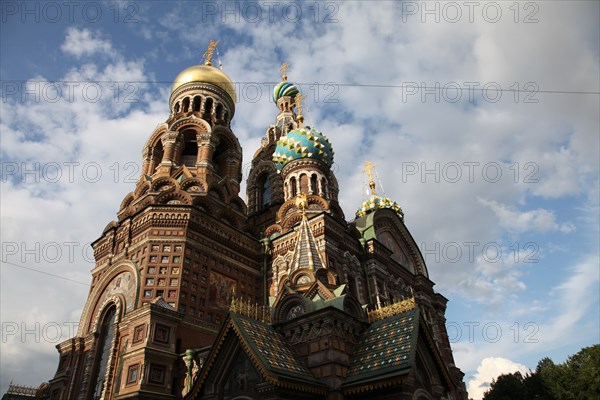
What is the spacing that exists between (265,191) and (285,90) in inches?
444

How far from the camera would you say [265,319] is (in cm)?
1198

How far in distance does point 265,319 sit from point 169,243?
876 centimetres

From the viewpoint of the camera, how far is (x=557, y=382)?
1143 inches

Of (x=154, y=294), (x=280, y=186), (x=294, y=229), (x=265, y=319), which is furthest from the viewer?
(x=280, y=186)

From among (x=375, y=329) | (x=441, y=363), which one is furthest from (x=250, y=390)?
(x=441, y=363)

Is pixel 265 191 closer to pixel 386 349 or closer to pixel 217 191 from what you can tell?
pixel 217 191

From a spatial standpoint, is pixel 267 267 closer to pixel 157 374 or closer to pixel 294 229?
pixel 294 229

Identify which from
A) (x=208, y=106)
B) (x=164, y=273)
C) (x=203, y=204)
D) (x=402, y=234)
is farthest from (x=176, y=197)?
(x=402, y=234)

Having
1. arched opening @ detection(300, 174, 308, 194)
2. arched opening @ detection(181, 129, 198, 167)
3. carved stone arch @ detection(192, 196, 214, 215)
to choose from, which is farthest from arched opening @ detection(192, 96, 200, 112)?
arched opening @ detection(300, 174, 308, 194)

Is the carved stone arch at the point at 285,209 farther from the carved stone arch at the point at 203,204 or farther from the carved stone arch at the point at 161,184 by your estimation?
the carved stone arch at the point at 161,184

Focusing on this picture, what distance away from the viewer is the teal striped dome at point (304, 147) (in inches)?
1033

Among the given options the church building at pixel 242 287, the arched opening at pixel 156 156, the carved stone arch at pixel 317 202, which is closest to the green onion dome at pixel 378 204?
the church building at pixel 242 287

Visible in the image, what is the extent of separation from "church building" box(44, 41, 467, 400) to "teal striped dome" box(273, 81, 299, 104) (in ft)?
9.42

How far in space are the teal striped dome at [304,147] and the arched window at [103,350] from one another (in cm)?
1268
